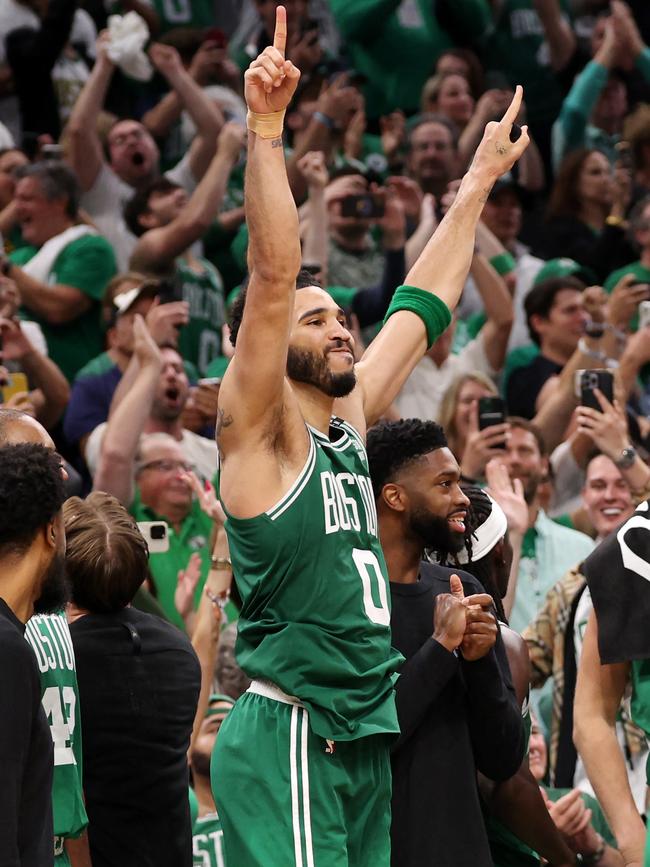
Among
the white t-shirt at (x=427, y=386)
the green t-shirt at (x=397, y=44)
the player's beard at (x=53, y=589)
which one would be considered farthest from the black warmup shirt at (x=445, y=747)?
the green t-shirt at (x=397, y=44)

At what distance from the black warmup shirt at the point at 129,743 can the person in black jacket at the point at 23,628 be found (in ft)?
2.22

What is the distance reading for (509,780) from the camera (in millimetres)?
4012

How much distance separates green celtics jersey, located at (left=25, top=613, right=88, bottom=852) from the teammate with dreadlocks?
987 millimetres

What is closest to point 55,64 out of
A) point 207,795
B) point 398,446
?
point 207,795

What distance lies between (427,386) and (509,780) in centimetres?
406

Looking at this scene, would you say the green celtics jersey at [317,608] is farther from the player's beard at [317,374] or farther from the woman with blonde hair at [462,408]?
the woman with blonde hair at [462,408]

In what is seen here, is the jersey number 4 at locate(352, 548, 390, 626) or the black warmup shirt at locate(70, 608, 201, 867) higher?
the jersey number 4 at locate(352, 548, 390, 626)

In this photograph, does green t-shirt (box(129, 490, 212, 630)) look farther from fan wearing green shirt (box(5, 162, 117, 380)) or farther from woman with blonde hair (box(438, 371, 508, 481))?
fan wearing green shirt (box(5, 162, 117, 380))

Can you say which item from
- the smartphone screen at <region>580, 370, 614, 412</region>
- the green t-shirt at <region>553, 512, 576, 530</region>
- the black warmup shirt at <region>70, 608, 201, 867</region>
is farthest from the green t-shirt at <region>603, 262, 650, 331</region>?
the black warmup shirt at <region>70, 608, 201, 867</region>

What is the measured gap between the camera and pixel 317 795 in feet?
11.2

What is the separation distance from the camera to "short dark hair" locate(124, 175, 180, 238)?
8.97 meters

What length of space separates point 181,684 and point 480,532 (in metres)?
0.90

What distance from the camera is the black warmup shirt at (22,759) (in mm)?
2871

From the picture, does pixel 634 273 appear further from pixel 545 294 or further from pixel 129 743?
pixel 129 743
